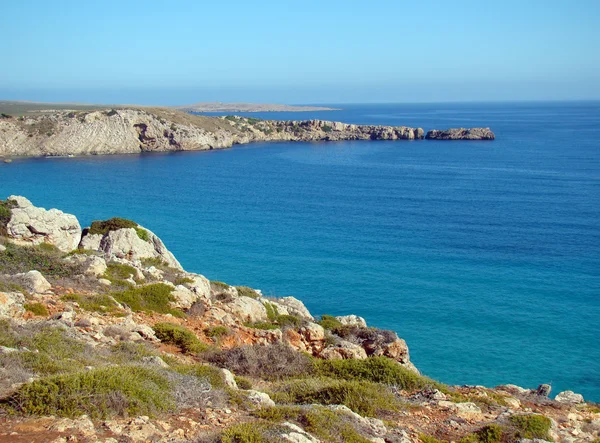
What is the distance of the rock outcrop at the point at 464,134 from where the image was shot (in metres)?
123

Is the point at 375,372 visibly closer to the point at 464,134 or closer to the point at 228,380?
the point at 228,380

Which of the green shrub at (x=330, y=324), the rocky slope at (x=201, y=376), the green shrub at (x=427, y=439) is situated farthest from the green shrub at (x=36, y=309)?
the green shrub at (x=427, y=439)

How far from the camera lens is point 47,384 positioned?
7566 millimetres

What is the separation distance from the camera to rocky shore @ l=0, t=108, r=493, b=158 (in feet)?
315

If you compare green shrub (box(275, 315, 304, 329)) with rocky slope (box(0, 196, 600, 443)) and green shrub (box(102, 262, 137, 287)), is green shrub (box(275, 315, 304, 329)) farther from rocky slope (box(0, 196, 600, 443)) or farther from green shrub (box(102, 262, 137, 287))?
green shrub (box(102, 262, 137, 287))

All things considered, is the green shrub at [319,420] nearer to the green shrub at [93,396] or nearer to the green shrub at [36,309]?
the green shrub at [93,396]

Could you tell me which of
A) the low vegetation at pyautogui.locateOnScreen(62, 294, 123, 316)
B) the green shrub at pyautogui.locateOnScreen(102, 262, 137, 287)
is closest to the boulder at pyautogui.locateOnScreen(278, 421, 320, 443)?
the low vegetation at pyautogui.locateOnScreen(62, 294, 123, 316)

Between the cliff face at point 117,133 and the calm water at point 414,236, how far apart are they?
10372mm

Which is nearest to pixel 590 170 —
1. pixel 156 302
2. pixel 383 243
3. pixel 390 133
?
pixel 383 243

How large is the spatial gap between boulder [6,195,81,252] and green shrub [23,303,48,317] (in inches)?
376

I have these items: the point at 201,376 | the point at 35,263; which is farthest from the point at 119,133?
the point at 201,376

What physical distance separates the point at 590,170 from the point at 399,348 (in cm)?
6735

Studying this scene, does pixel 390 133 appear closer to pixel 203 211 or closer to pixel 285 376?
pixel 203 211

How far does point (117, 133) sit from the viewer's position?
103 meters
